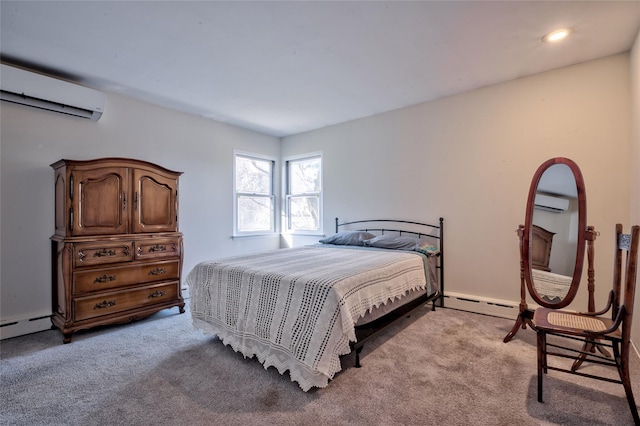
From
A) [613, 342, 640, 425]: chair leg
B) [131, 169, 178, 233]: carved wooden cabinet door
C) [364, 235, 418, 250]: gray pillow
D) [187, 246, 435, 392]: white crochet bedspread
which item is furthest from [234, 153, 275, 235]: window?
[613, 342, 640, 425]: chair leg

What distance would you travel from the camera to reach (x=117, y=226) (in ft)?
9.66

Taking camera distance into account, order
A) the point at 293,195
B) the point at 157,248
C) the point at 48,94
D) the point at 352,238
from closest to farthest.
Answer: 1. the point at 48,94
2. the point at 157,248
3. the point at 352,238
4. the point at 293,195

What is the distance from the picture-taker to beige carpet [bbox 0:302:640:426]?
5.26ft

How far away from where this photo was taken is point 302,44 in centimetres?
246

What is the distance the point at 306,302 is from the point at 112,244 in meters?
2.15

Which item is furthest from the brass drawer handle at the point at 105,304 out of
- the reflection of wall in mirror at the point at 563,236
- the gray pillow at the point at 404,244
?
the reflection of wall in mirror at the point at 563,236

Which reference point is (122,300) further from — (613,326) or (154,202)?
(613,326)

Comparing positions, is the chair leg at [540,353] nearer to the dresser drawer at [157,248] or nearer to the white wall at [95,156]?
the dresser drawer at [157,248]

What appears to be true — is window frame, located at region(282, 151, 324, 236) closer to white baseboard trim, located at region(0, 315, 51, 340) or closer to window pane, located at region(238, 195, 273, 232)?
window pane, located at region(238, 195, 273, 232)

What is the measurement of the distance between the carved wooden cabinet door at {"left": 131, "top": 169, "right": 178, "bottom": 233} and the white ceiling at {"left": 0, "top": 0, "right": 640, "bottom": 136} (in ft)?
3.27

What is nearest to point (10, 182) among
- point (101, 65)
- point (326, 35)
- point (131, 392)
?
point (101, 65)

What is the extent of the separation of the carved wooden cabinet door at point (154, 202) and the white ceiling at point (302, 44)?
3.27 feet

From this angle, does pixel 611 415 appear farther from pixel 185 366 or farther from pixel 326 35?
pixel 326 35

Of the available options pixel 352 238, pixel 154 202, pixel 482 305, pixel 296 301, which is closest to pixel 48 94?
pixel 154 202
